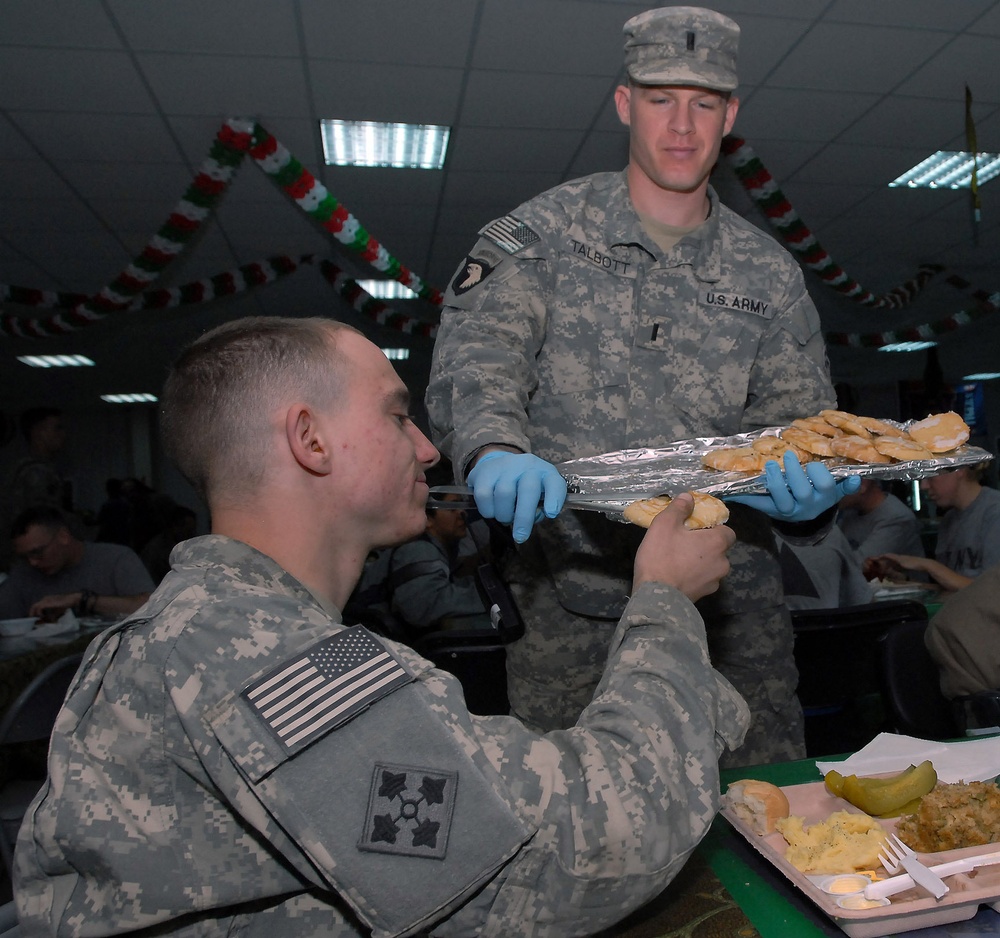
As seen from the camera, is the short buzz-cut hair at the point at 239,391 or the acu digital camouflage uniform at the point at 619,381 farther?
the acu digital camouflage uniform at the point at 619,381

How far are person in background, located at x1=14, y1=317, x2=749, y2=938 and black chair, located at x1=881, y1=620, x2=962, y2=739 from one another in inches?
51.8

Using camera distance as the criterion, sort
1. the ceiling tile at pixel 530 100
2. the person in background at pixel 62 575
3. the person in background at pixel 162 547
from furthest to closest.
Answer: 1. the person in background at pixel 162 547
2. the ceiling tile at pixel 530 100
3. the person in background at pixel 62 575

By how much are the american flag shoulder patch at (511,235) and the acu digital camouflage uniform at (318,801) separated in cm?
103

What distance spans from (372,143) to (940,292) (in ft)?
21.8

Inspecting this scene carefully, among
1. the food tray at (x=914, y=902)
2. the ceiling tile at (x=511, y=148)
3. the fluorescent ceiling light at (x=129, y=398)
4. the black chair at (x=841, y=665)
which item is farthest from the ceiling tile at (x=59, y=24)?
the fluorescent ceiling light at (x=129, y=398)

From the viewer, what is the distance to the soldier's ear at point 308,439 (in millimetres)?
936

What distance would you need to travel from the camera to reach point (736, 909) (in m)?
0.85

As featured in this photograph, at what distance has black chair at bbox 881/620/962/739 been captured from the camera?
1915 mm

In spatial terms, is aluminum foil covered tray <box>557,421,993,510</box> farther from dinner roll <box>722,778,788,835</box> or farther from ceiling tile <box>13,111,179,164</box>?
ceiling tile <box>13,111,179,164</box>

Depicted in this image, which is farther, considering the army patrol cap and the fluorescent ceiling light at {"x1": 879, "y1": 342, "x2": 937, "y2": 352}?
the fluorescent ceiling light at {"x1": 879, "y1": 342, "x2": 937, "y2": 352}

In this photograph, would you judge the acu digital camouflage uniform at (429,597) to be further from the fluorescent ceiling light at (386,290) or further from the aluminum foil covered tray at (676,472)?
the fluorescent ceiling light at (386,290)

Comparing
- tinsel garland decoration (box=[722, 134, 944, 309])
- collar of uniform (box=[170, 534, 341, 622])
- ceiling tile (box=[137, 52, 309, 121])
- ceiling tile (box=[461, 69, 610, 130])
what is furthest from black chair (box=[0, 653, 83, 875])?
tinsel garland decoration (box=[722, 134, 944, 309])

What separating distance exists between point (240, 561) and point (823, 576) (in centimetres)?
337

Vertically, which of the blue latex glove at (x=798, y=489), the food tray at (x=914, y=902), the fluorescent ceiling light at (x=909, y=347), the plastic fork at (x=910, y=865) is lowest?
the food tray at (x=914, y=902)
